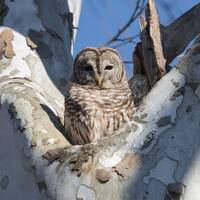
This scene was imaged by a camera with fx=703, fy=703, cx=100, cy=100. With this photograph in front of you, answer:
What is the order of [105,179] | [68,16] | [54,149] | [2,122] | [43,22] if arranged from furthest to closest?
[68,16]
[43,22]
[2,122]
[54,149]
[105,179]

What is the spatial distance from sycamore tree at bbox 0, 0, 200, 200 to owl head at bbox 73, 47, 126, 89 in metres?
0.10

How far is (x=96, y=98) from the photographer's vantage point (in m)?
2.61

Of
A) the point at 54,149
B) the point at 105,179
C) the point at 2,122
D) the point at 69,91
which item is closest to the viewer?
the point at 105,179

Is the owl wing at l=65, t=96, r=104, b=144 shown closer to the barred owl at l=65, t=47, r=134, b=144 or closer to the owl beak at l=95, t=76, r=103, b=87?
the barred owl at l=65, t=47, r=134, b=144

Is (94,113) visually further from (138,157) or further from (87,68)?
(138,157)

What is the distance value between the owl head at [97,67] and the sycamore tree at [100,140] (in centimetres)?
10

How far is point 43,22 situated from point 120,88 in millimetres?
442

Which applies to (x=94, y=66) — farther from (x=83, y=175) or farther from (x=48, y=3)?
(x=83, y=175)

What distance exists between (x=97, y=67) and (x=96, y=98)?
0.70 ft

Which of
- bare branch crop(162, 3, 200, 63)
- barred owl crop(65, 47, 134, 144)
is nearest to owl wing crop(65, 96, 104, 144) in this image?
barred owl crop(65, 47, 134, 144)

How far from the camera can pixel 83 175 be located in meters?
1.88

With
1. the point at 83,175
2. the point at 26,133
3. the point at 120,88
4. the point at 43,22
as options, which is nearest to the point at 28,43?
the point at 43,22

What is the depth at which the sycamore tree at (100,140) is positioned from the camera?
1811mm

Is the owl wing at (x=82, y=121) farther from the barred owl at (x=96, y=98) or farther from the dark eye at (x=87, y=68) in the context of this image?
the dark eye at (x=87, y=68)
